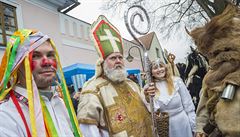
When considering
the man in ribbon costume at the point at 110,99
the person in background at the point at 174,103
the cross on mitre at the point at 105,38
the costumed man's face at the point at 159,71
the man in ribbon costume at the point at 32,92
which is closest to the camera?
the man in ribbon costume at the point at 32,92

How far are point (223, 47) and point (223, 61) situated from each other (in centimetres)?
11

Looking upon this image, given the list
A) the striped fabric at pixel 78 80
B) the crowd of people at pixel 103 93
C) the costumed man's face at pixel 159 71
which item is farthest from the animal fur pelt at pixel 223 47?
the striped fabric at pixel 78 80

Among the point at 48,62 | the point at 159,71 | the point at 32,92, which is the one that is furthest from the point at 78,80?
the point at 32,92

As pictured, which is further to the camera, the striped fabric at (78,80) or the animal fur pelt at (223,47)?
the striped fabric at (78,80)

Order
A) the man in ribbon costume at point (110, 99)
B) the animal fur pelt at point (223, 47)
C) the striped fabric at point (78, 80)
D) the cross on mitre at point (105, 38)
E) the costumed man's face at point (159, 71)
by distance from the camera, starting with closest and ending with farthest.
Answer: the animal fur pelt at point (223, 47), the man in ribbon costume at point (110, 99), the cross on mitre at point (105, 38), the costumed man's face at point (159, 71), the striped fabric at point (78, 80)

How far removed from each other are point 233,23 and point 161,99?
6.00 ft

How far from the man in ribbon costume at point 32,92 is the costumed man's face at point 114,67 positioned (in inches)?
42.3

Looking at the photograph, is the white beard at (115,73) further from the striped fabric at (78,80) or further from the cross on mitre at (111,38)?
the striped fabric at (78,80)

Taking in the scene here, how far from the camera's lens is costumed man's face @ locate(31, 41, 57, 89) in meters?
1.91

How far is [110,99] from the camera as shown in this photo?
299 cm

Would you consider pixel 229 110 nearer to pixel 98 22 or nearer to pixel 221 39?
pixel 221 39

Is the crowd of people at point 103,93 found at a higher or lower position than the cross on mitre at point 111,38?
lower

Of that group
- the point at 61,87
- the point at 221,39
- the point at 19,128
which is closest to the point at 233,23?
the point at 221,39

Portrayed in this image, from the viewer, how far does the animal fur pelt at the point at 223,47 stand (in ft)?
7.16
